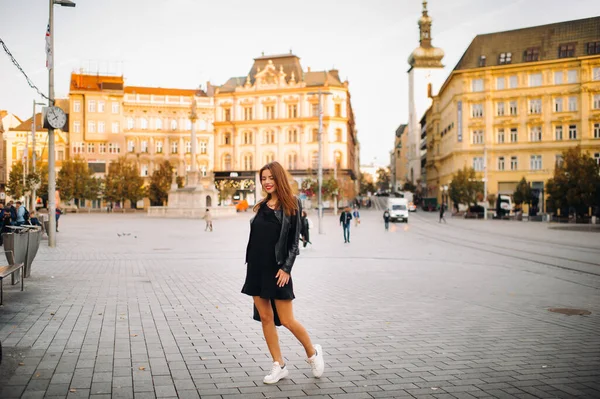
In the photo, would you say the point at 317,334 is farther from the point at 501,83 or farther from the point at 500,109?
the point at 501,83

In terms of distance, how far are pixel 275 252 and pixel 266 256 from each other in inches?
5.1

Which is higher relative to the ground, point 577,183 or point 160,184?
point 160,184

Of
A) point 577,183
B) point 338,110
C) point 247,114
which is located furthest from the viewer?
point 247,114

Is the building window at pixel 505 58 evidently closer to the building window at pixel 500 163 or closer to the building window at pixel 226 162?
the building window at pixel 500 163

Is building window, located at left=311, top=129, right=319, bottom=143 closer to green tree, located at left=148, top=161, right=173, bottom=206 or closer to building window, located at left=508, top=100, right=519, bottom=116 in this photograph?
green tree, located at left=148, top=161, right=173, bottom=206

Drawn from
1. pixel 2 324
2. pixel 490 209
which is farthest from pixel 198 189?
pixel 2 324

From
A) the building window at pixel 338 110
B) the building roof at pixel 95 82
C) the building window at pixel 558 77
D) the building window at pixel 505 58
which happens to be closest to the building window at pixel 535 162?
the building window at pixel 558 77

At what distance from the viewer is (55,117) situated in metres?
19.1

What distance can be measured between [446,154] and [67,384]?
7779cm

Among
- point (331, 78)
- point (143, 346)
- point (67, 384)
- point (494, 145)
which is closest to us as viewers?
point (67, 384)

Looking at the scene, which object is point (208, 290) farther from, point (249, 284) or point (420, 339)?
point (249, 284)

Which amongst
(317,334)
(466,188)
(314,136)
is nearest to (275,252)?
(317,334)

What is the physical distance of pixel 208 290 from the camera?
11320mm

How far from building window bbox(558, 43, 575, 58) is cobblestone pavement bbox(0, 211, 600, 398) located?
185 ft
